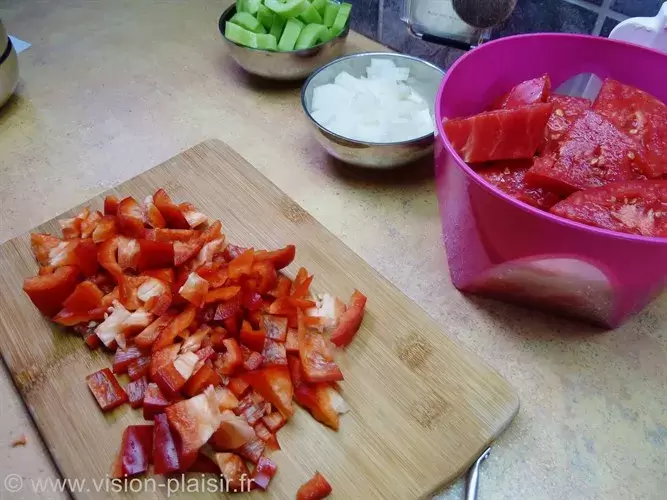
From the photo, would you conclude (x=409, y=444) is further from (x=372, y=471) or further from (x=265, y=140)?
(x=265, y=140)

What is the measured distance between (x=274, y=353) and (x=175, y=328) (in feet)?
0.57

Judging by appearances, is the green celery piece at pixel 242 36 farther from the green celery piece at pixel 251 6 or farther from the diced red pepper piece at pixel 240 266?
the diced red pepper piece at pixel 240 266

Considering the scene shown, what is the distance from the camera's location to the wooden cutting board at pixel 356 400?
841 mm

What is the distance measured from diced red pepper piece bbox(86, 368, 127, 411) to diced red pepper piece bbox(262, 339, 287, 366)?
0.79 ft

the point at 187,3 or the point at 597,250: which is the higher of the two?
the point at 597,250

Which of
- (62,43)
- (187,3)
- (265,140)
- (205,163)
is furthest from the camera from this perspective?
(187,3)

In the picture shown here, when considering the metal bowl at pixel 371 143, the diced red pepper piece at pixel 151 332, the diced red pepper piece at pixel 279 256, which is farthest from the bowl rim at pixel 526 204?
the diced red pepper piece at pixel 151 332

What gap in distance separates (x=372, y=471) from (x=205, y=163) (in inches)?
31.3

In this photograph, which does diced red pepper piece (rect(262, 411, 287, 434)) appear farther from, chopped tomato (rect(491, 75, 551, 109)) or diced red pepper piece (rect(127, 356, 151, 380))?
chopped tomato (rect(491, 75, 551, 109))

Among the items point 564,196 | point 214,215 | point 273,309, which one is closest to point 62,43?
point 214,215

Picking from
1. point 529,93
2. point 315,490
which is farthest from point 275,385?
point 529,93

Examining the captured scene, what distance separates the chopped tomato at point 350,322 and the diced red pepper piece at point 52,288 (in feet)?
1.60

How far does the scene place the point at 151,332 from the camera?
0.95m

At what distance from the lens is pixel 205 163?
1.30m
